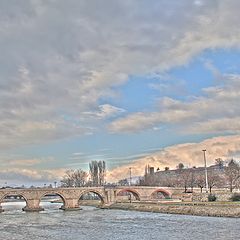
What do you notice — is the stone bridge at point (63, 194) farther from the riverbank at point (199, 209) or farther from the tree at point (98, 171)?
the tree at point (98, 171)

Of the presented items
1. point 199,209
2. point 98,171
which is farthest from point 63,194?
point 98,171

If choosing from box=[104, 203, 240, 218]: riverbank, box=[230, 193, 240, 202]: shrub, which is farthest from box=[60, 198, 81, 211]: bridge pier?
box=[230, 193, 240, 202]: shrub

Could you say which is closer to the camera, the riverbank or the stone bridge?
the riverbank

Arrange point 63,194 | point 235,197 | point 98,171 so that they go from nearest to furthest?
point 235,197
point 63,194
point 98,171

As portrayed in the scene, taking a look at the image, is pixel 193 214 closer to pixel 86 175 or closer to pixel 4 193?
pixel 4 193

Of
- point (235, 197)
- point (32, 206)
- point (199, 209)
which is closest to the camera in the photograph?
point (199, 209)

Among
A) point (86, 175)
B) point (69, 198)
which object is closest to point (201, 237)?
point (69, 198)

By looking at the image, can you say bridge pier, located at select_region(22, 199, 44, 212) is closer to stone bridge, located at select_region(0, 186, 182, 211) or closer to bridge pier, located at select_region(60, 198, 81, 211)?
stone bridge, located at select_region(0, 186, 182, 211)

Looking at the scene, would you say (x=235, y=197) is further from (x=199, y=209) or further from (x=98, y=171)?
(x=98, y=171)

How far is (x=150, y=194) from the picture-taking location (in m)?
136

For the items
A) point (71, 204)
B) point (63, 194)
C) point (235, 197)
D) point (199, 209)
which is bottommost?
point (199, 209)

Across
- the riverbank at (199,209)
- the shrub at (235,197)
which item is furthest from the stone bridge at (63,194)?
the shrub at (235,197)

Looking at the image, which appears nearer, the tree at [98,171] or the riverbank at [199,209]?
the riverbank at [199,209]

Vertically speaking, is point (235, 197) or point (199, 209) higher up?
point (235, 197)
